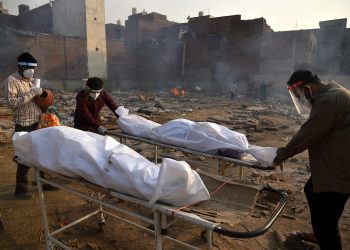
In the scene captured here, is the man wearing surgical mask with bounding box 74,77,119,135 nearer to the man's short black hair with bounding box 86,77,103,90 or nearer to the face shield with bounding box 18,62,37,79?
the man's short black hair with bounding box 86,77,103,90

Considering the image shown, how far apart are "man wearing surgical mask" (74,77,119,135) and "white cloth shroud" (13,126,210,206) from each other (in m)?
1.49

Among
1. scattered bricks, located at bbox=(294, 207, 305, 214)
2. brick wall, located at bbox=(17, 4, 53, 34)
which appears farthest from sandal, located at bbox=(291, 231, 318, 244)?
brick wall, located at bbox=(17, 4, 53, 34)

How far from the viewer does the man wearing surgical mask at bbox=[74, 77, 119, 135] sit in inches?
159

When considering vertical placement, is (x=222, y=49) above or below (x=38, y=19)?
below

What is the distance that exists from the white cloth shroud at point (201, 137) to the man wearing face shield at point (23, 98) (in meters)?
1.36

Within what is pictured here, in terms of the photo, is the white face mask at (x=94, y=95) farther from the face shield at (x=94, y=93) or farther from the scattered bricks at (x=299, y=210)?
the scattered bricks at (x=299, y=210)

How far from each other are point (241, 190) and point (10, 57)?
22.7m

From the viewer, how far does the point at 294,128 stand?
9.83 metres

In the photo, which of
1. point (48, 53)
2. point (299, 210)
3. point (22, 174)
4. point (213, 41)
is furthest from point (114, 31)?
point (299, 210)

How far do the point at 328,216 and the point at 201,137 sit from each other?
1542 millimetres

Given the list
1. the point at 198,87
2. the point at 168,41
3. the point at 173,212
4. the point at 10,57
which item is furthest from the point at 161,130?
the point at 168,41

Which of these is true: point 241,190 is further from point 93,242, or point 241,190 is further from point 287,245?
point 93,242

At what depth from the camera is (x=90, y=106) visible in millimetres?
4199

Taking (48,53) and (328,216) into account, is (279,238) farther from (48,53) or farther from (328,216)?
(48,53)
